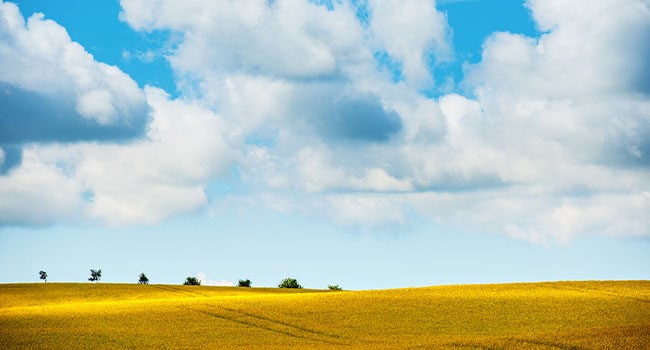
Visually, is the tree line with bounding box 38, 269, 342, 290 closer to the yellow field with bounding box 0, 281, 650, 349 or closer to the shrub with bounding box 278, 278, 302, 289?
the shrub with bounding box 278, 278, 302, 289

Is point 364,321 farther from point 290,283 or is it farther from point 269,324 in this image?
point 290,283

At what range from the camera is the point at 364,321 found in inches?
1686

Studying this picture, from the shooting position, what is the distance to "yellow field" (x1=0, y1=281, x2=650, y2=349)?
36500mm

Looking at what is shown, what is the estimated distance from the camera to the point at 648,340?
114 feet

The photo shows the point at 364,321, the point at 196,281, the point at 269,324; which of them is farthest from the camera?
the point at 196,281

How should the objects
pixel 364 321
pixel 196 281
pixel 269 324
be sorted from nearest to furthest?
pixel 269 324, pixel 364 321, pixel 196 281

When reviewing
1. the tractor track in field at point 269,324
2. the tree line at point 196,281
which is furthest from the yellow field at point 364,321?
the tree line at point 196,281

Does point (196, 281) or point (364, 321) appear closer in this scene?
point (364, 321)

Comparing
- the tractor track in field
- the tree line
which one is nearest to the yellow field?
the tractor track in field

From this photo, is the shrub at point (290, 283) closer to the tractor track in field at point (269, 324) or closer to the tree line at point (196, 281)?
the tree line at point (196, 281)

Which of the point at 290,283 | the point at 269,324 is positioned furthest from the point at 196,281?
the point at 269,324

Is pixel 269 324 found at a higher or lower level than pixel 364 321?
lower

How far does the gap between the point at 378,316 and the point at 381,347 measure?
924cm

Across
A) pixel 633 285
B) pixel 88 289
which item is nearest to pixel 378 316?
pixel 633 285
